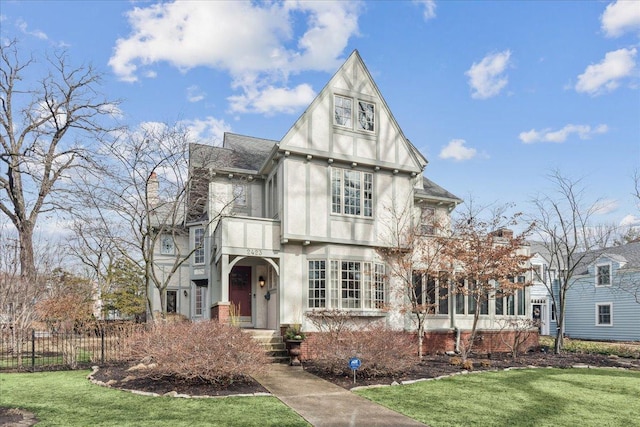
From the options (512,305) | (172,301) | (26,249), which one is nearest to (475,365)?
(512,305)

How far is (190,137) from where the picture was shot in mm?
15914

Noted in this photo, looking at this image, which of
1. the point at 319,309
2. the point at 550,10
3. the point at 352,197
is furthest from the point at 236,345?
the point at 550,10

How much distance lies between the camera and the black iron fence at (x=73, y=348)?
12938 mm

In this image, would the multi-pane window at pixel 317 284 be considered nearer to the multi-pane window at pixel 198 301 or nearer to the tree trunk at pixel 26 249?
Result: the multi-pane window at pixel 198 301

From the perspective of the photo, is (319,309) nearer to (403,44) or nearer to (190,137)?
(190,137)

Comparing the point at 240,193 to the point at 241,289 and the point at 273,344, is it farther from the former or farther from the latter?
the point at 273,344

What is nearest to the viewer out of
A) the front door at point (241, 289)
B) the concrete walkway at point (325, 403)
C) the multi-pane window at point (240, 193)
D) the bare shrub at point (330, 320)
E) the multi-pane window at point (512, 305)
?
the concrete walkway at point (325, 403)

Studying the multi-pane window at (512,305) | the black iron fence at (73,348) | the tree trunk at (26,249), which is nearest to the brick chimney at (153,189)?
the black iron fence at (73,348)

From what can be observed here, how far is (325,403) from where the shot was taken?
8.59 m

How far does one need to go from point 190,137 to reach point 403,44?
7.87m

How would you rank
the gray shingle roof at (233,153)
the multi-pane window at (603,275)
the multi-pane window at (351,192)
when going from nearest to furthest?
the multi-pane window at (351,192)
the gray shingle roof at (233,153)
the multi-pane window at (603,275)

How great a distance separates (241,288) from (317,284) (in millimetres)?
3678

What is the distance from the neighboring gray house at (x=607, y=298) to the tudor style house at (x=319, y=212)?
13.0 meters

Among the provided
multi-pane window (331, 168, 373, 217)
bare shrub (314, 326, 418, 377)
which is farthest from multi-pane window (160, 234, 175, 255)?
bare shrub (314, 326, 418, 377)
